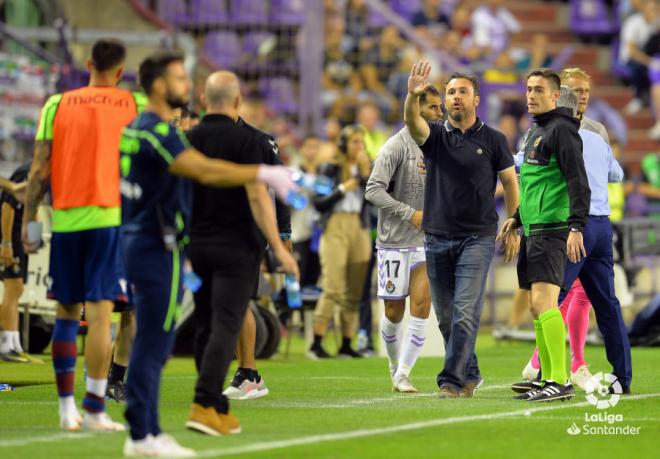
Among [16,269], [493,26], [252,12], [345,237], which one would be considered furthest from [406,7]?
[16,269]

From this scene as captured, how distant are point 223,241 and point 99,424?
1303mm

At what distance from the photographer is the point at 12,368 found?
1380 centimetres

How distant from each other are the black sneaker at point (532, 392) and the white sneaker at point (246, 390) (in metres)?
1.89

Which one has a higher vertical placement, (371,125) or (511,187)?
(371,125)

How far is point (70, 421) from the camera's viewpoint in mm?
8688

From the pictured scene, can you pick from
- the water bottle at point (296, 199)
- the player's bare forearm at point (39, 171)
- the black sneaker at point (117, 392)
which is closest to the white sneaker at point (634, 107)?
the black sneaker at point (117, 392)

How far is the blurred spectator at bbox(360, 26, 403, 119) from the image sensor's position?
22.9 meters

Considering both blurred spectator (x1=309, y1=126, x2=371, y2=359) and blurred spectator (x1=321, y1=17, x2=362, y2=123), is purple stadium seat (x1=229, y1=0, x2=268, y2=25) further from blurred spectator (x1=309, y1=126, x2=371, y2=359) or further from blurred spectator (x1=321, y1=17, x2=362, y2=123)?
blurred spectator (x1=309, y1=126, x2=371, y2=359)

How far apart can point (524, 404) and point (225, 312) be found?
2716mm

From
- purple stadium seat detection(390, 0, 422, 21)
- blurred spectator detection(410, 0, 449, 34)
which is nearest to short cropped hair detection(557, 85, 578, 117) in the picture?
blurred spectator detection(410, 0, 449, 34)

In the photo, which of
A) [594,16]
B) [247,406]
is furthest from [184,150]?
[594,16]

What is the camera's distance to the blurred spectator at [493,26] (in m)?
26.5

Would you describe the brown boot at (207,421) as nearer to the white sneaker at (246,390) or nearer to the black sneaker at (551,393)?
the white sneaker at (246,390)

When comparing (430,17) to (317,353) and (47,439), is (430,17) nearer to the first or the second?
(317,353)
